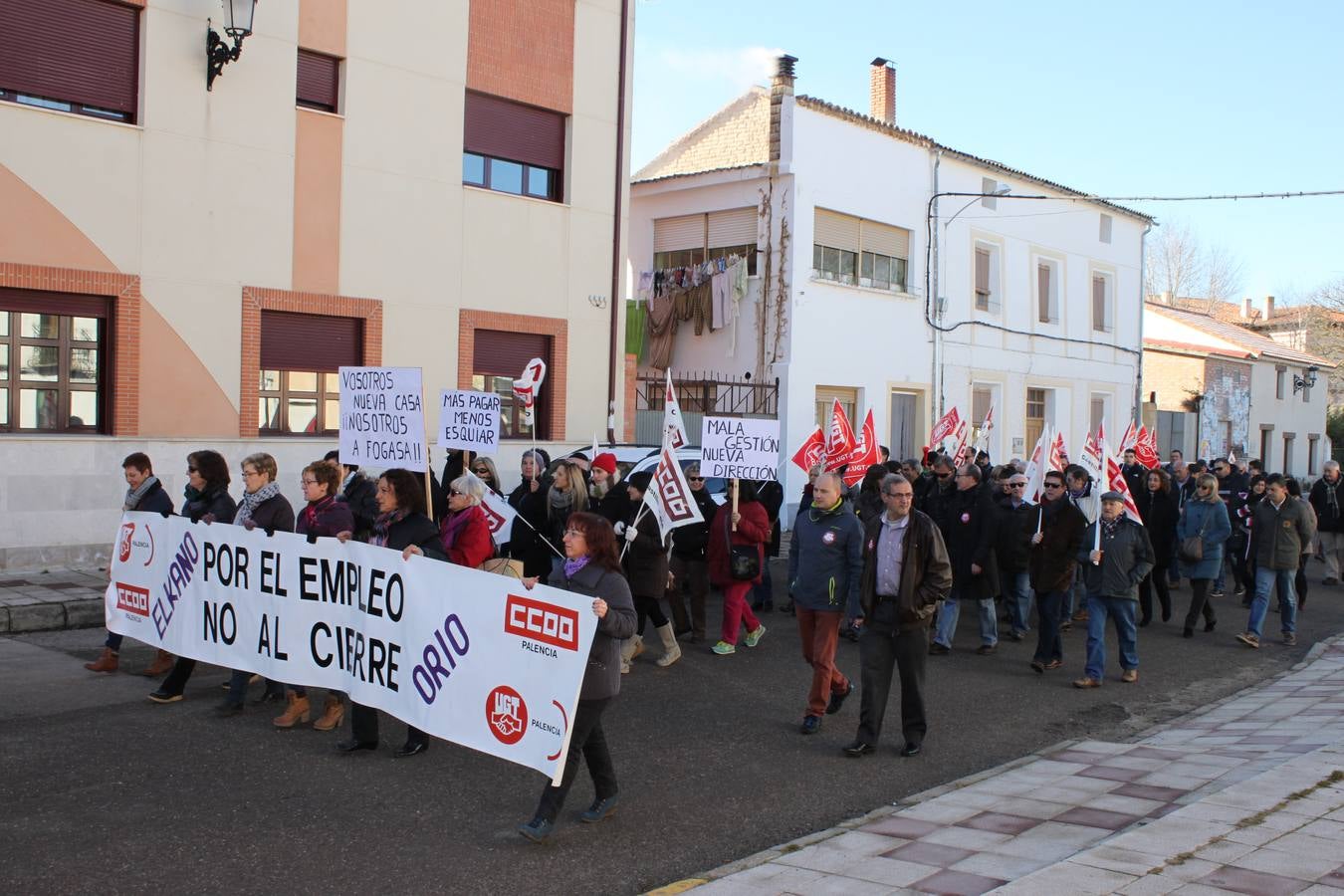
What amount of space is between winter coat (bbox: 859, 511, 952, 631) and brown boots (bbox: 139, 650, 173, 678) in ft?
17.0

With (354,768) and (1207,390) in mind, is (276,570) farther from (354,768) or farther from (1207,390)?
(1207,390)

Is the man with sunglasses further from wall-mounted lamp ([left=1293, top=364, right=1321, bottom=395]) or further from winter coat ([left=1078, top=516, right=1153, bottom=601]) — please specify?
wall-mounted lamp ([left=1293, top=364, right=1321, bottom=395])

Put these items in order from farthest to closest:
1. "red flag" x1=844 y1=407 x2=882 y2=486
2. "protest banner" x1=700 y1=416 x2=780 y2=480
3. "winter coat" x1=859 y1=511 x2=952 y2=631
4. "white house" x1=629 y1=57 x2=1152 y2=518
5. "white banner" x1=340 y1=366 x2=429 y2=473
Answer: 1. "white house" x1=629 y1=57 x2=1152 y2=518
2. "red flag" x1=844 y1=407 x2=882 y2=486
3. "protest banner" x1=700 y1=416 x2=780 y2=480
4. "white banner" x1=340 y1=366 x2=429 y2=473
5. "winter coat" x1=859 y1=511 x2=952 y2=631

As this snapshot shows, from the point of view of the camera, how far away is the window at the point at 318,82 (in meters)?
15.8

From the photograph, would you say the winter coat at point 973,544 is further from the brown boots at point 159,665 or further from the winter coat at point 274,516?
the brown boots at point 159,665

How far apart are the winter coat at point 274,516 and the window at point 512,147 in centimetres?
1044

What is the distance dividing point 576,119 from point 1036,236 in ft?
52.9

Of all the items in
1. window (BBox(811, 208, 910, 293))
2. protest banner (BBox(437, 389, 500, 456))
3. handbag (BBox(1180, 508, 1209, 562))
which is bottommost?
handbag (BBox(1180, 508, 1209, 562))

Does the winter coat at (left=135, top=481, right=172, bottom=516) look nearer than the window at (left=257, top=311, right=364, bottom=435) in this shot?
Yes

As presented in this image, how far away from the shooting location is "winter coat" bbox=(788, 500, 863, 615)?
805 centimetres

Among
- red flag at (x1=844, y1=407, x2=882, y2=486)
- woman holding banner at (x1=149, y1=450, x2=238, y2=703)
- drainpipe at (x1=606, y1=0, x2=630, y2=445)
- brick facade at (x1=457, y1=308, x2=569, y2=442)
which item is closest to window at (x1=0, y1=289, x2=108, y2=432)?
brick facade at (x1=457, y1=308, x2=569, y2=442)

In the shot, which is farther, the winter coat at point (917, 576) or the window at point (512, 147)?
the window at point (512, 147)

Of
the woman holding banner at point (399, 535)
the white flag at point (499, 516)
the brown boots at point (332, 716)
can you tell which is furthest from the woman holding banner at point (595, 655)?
the white flag at point (499, 516)

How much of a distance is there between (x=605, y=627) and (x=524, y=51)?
14312mm
